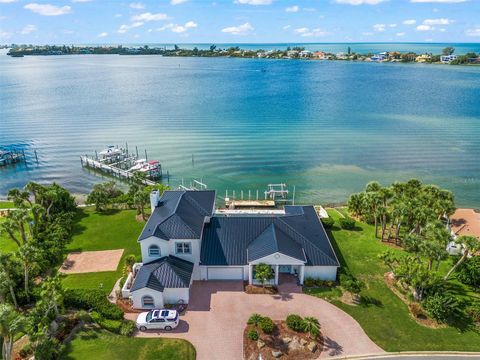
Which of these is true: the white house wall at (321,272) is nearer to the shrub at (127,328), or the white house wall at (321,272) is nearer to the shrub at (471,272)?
the shrub at (471,272)

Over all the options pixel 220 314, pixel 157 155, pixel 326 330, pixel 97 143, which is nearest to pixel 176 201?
pixel 220 314

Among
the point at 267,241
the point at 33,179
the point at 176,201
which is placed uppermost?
the point at 176,201

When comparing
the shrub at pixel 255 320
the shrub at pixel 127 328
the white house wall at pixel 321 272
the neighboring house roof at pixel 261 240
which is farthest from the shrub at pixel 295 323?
the shrub at pixel 127 328

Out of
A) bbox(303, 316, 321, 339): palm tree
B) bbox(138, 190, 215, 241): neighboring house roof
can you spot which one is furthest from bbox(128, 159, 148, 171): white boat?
bbox(303, 316, 321, 339): palm tree

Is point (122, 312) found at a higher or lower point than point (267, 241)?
lower

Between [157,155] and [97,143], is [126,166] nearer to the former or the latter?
[157,155]

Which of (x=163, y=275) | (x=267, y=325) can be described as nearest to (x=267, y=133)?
(x=163, y=275)
